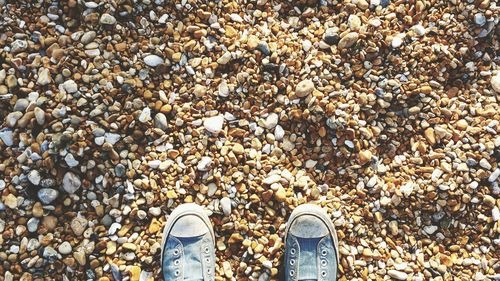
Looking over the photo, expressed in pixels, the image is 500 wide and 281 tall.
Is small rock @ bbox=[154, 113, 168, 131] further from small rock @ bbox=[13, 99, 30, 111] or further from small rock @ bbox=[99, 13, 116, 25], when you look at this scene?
small rock @ bbox=[13, 99, 30, 111]

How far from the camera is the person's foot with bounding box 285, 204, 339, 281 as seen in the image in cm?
252

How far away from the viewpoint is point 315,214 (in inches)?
99.0

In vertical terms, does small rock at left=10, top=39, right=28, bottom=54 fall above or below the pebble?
above

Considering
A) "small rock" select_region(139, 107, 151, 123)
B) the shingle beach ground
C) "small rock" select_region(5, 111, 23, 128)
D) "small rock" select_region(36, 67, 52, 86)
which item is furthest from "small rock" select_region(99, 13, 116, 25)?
"small rock" select_region(5, 111, 23, 128)

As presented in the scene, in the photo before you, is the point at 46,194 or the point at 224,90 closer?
the point at 46,194

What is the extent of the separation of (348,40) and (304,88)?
12.2 inches

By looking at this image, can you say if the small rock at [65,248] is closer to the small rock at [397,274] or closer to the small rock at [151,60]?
the small rock at [151,60]

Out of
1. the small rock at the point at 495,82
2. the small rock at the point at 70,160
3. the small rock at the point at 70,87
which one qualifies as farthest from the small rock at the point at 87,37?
the small rock at the point at 495,82

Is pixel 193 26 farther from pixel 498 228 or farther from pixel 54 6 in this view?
pixel 498 228

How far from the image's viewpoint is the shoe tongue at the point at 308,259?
2561mm

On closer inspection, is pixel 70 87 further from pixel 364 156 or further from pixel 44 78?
pixel 364 156

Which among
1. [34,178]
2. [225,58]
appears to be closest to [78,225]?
[34,178]

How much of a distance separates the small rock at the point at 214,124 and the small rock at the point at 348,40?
2.18 feet

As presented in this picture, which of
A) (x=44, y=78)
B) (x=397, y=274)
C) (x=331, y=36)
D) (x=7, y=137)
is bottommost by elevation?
(x=397, y=274)
